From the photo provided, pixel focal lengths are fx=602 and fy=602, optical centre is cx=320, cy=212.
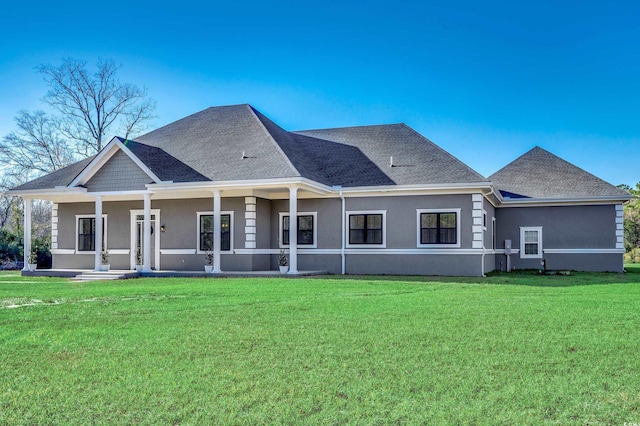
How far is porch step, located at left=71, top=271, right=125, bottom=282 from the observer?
68.2 ft

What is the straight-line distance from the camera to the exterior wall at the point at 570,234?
24656mm

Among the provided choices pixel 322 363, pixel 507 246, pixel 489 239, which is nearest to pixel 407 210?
pixel 489 239

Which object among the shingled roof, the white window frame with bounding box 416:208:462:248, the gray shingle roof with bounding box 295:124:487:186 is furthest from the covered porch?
the white window frame with bounding box 416:208:462:248

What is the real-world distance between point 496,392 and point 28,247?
2286 cm

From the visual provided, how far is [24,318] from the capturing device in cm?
955

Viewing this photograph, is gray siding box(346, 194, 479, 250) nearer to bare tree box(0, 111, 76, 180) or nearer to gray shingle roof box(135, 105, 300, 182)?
gray shingle roof box(135, 105, 300, 182)

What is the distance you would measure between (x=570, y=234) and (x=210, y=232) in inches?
580

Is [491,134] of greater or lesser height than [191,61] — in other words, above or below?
below

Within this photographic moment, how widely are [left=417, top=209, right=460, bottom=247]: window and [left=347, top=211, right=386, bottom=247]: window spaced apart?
1.37 m

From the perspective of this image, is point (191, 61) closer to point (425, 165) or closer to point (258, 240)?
point (258, 240)

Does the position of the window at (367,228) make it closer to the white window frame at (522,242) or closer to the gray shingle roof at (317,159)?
the gray shingle roof at (317,159)

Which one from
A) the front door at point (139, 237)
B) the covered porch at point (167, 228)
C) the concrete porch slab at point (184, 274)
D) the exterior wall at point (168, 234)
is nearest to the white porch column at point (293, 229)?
the covered porch at point (167, 228)

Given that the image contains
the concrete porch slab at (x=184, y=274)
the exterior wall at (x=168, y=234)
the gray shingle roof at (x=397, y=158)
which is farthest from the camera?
the exterior wall at (x=168, y=234)

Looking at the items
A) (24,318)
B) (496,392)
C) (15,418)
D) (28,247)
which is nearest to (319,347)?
(496,392)
